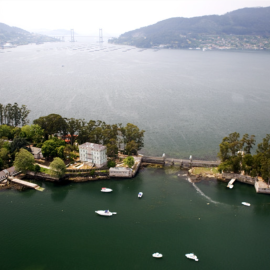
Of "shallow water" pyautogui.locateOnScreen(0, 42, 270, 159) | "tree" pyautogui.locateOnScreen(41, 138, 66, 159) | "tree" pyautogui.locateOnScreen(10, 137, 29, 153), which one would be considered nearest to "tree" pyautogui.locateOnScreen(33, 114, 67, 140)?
"tree" pyautogui.locateOnScreen(41, 138, 66, 159)

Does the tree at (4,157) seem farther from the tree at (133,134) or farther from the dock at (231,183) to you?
the dock at (231,183)

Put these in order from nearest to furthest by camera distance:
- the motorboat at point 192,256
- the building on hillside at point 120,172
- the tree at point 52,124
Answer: the motorboat at point 192,256 → the building on hillside at point 120,172 → the tree at point 52,124

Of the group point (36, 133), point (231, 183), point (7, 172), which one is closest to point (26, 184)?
point (7, 172)

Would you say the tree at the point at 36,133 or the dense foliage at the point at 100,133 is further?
the tree at the point at 36,133

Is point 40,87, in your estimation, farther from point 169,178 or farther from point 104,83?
point 169,178

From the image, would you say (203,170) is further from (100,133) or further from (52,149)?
(52,149)

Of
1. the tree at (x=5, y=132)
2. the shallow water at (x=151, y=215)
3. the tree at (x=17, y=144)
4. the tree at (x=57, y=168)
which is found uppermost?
the tree at (x=5, y=132)

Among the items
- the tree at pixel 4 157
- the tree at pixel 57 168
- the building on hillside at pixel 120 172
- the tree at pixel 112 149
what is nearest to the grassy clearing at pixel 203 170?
the building on hillside at pixel 120 172
